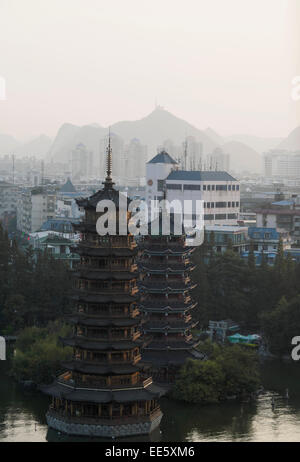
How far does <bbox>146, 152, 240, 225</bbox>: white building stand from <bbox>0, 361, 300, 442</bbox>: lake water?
42685mm

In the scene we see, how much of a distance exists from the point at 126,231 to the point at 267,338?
57.7 ft

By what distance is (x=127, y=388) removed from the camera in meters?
38.3

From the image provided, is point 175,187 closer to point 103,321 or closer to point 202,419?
point 202,419

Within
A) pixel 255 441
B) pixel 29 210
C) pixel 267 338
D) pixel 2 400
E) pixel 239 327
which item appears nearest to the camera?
pixel 255 441

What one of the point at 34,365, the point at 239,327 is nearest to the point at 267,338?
the point at 239,327

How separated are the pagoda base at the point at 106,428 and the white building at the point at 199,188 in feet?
159

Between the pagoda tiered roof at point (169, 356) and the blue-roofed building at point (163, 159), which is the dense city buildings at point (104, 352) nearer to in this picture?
the pagoda tiered roof at point (169, 356)

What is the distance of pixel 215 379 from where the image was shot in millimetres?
43750

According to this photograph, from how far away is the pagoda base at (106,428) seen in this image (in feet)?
122

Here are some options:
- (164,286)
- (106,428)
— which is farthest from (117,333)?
(164,286)

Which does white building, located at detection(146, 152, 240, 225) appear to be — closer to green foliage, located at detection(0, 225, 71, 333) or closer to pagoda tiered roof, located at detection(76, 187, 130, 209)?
green foliage, located at detection(0, 225, 71, 333)

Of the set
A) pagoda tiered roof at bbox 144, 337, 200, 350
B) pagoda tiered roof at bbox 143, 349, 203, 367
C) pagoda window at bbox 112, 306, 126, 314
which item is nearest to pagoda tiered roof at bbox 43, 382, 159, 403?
pagoda window at bbox 112, 306, 126, 314

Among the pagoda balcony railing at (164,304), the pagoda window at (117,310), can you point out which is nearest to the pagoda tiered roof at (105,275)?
the pagoda window at (117,310)
